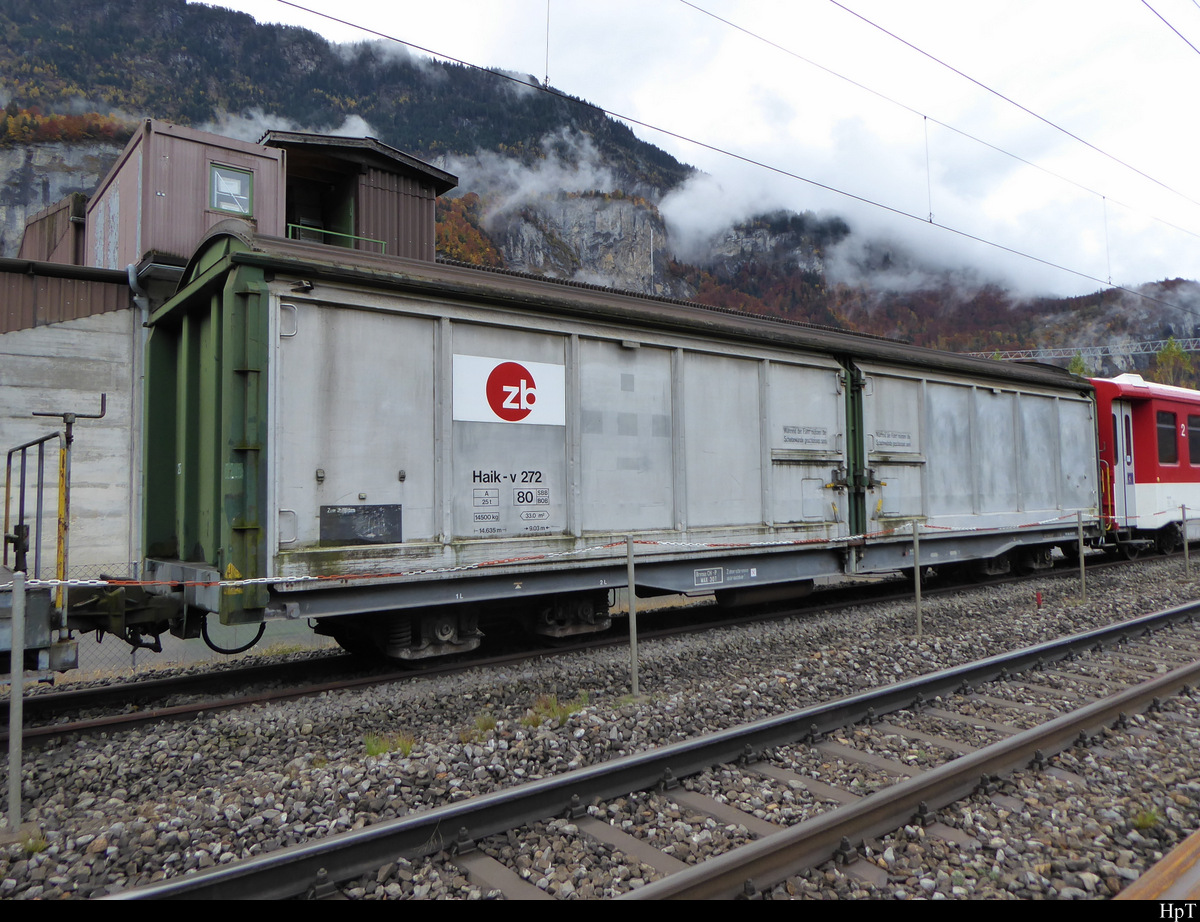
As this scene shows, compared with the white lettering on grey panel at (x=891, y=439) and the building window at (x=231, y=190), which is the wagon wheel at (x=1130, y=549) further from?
the building window at (x=231, y=190)

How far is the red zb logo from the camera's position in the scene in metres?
6.53

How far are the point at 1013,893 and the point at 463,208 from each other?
70.0 metres

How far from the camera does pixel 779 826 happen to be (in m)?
3.57

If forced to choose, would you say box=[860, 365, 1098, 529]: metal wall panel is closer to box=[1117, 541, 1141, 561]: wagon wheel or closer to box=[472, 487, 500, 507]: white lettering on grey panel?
box=[1117, 541, 1141, 561]: wagon wheel

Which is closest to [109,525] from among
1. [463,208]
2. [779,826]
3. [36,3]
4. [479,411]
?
[479,411]

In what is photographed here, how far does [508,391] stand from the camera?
6.59m

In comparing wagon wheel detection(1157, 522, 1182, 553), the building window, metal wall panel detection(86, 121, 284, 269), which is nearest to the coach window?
wagon wheel detection(1157, 522, 1182, 553)

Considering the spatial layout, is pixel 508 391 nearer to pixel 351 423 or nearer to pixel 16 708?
pixel 351 423

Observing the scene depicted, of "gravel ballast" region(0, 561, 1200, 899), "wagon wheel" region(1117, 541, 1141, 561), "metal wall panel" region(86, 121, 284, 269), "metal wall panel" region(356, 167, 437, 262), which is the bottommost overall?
"gravel ballast" region(0, 561, 1200, 899)

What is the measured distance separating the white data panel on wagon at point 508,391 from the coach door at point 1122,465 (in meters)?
12.2

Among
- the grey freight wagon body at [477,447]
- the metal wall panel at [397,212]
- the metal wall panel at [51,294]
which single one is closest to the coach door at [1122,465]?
the grey freight wagon body at [477,447]

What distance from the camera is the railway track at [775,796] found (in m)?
3.03

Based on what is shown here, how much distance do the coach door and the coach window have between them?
0.70 m
